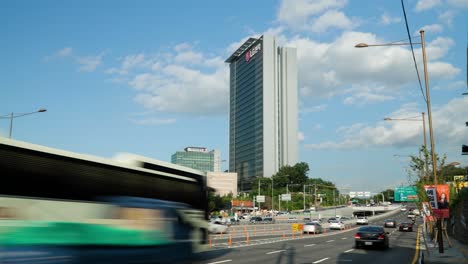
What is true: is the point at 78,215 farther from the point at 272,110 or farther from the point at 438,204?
the point at 272,110

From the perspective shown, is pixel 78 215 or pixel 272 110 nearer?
pixel 78 215

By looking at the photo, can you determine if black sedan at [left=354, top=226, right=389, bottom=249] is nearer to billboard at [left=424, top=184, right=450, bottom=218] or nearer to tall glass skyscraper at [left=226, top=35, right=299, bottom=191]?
billboard at [left=424, top=184, right=450, bottom=218]

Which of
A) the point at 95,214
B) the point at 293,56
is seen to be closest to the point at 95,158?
the point at 95,214

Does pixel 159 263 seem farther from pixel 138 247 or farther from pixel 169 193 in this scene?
pixel 169 193

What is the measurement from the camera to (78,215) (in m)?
11.6

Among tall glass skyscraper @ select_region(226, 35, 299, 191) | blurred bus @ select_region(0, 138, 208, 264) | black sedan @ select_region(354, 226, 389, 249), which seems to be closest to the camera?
blurred bus @ select_region(0, 138, 208, 264)

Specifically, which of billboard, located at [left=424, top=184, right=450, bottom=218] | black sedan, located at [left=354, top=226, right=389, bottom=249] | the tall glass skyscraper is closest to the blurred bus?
billboard, located at [left=424, top=184, right=450, bottom=218]

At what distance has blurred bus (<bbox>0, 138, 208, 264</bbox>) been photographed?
9062 mm

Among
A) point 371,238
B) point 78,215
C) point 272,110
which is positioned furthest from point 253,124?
point 78,215

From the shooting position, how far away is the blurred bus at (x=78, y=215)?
9.06 meters

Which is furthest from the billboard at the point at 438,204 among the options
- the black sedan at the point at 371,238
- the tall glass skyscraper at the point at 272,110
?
the tall glass skyscraper at the point at 272,110

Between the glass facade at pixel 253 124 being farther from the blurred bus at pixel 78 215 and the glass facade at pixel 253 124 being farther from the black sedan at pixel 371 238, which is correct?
the blurred bus at pixel 78 215

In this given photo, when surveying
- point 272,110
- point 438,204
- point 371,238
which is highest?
point 272,110

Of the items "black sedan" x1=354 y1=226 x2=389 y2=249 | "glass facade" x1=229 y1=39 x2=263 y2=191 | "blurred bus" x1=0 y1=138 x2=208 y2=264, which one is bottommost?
"black sedan" x1=354 y1=226 x2=389 y2=249
